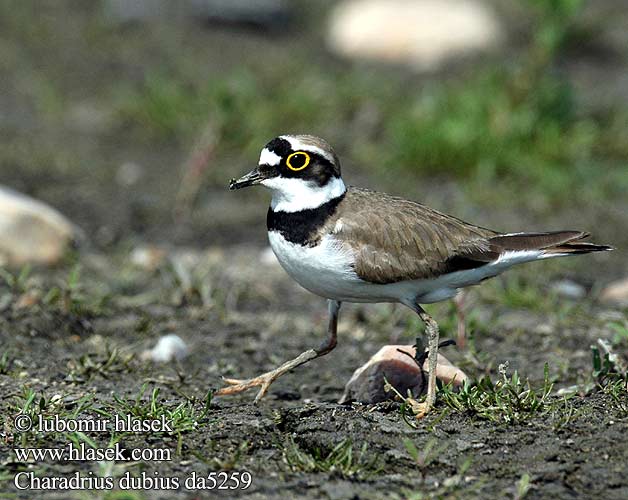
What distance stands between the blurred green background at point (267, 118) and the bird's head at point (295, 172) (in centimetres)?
304

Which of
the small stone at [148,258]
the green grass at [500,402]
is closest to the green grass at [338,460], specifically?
the green grass at [500,402]

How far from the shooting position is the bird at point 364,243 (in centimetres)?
458

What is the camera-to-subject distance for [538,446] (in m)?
4.08

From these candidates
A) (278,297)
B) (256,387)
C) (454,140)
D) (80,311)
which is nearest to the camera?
(256,387)

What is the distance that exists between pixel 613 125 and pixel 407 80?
2.21 m

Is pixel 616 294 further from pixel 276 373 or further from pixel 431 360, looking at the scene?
pixel 276 373

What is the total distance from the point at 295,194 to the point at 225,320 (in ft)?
5.59

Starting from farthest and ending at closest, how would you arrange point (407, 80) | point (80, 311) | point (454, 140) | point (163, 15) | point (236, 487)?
1. point (163, 15)
2. point (407, 80)
3. point (454, 140)
4. point (80, 311)
5. point (236, 487)

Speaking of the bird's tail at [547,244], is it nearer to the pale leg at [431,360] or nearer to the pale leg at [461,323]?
the pale leg at [431,360]

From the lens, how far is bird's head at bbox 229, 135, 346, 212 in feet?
15.5

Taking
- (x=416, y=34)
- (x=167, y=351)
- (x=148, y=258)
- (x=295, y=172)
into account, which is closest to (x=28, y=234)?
(x=148, y=258)

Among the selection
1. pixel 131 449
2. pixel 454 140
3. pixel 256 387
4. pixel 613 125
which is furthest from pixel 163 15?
pixel 131 449

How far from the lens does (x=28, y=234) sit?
6.75m

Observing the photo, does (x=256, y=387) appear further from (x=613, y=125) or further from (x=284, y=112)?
(x=613, y=125)
